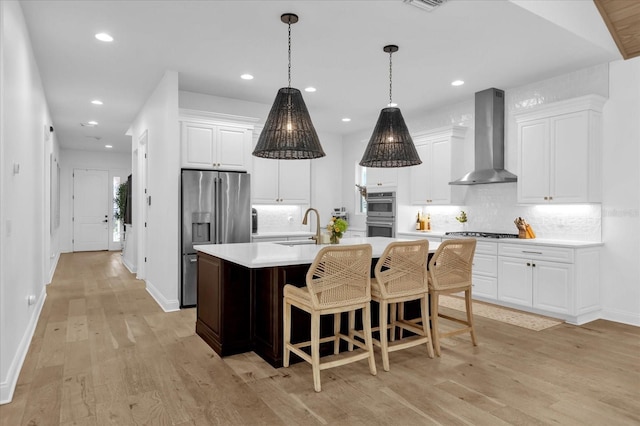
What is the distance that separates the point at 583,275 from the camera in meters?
4.34

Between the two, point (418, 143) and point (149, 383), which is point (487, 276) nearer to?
point (418, 143)

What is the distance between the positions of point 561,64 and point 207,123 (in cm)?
423

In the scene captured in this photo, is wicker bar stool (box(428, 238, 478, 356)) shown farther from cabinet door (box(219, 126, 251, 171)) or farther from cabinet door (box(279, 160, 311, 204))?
cabinet door (box(279, 160, 311, 204))

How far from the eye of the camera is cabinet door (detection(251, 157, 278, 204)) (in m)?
6.48

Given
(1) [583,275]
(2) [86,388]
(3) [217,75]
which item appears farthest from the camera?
(3) [217,75]

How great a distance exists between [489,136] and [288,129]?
354 centimetres

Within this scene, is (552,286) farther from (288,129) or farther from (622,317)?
(288,129)

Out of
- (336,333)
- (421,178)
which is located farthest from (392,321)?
(421,178)

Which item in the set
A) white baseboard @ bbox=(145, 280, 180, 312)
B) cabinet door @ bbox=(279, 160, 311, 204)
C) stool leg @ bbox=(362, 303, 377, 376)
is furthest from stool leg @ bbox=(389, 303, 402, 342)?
cabinet door @ bbox=(279, 160, 311, 204)

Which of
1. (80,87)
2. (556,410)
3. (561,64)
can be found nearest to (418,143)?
(561,64)

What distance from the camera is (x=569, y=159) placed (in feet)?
14.9

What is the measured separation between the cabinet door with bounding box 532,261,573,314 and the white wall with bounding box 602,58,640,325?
586 millimetres

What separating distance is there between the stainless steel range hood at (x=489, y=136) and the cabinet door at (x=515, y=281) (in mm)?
1123

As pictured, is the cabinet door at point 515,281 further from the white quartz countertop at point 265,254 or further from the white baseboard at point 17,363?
the white baseboard at point 17,363
